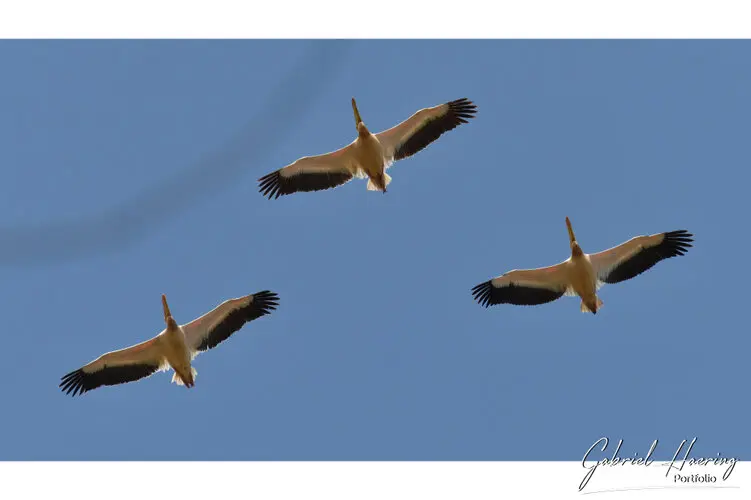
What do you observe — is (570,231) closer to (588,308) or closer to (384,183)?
(588,308)

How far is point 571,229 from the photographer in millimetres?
24953

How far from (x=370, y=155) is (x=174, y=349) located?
5.34m

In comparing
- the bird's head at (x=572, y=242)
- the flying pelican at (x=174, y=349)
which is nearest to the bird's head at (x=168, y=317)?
the flying pelican at (x=174, y=349)

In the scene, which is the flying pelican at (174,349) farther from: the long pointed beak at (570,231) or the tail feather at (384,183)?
the long pointed beak at (570,231)

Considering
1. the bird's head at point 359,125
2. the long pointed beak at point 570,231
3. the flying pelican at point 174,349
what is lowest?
the flying pelican at point 174,349

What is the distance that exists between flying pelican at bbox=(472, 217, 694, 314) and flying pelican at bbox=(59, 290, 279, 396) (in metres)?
4.56

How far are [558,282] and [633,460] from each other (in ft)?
16.8

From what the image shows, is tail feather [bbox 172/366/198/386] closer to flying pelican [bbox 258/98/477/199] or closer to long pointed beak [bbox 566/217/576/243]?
flying pelican [bbox 258/98/477/199]

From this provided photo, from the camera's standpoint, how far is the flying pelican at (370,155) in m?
25.4

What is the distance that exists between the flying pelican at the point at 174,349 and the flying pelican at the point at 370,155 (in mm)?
2643

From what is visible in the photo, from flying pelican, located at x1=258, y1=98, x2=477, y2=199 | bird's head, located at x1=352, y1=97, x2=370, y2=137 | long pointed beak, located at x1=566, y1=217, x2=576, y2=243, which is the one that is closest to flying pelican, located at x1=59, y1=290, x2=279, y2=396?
flying pelican, located at x1=258, y1=98, x2=477, y2=199

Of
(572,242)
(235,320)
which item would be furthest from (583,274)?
(235,320)
